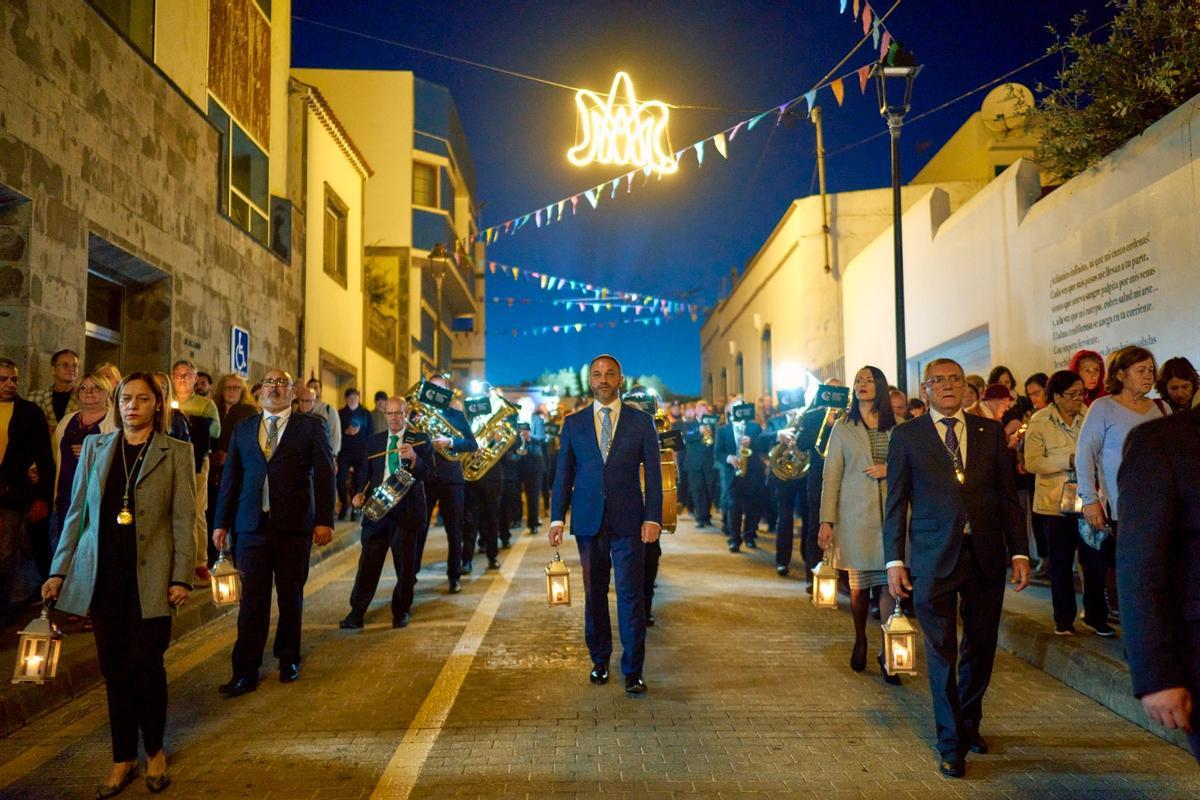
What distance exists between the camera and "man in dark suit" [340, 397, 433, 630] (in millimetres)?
8031

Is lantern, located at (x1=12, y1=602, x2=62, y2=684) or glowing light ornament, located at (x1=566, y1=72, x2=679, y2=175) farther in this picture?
glowing light ornament, located at (x1=566, y1=72, x2=679, y2=175)

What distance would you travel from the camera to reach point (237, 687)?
5.94 metres

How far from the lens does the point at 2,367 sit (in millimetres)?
6836

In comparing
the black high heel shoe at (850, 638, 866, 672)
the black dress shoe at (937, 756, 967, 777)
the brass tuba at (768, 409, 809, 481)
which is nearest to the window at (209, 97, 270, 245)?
the brass tuba at (768, 409, 809, 481)

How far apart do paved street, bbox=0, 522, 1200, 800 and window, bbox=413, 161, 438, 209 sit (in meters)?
26.5

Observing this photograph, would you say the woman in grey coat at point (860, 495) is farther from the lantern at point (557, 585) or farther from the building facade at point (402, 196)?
the building facade at point (402, 196)

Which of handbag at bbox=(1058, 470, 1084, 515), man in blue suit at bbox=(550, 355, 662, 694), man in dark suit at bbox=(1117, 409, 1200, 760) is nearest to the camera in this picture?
man in dark suit at bbox=(1117, 409, 1200, 760)

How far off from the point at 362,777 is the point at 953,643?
9.33ft

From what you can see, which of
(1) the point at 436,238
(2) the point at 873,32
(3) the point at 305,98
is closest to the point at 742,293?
(1) the point at 436,238

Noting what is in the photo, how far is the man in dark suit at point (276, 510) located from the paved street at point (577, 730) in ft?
1.40

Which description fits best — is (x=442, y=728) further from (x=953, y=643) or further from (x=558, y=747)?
(x=953, y=643)

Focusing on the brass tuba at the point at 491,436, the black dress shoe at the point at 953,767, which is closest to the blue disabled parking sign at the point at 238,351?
the brass tuba at the point at 491,436

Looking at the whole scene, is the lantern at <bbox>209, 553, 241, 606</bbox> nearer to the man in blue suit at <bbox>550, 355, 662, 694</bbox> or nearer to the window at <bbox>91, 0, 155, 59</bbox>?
the man in blue suit at <bbox>550, 355, 662, 694</bbox>

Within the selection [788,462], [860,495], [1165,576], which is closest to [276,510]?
[860,495]
